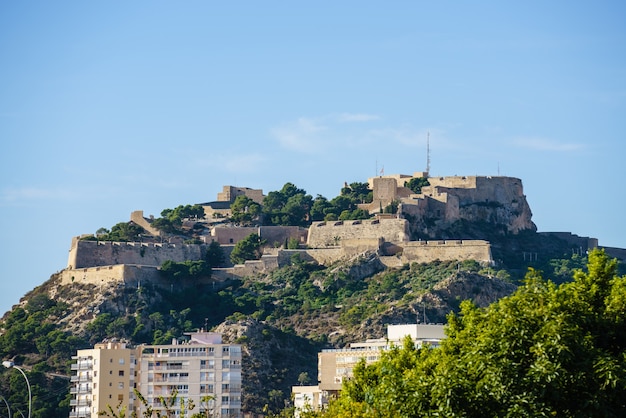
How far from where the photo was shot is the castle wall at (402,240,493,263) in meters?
110

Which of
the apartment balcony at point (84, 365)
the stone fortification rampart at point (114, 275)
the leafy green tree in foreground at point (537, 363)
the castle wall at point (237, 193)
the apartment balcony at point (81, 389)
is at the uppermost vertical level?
the castle wall at point (237, 193)

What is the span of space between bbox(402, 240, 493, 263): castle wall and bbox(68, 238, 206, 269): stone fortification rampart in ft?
50.7

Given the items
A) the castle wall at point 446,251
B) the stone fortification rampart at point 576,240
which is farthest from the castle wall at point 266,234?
the stone fortification rampart at point 576,240

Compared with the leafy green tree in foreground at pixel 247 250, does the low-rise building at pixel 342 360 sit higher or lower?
lower

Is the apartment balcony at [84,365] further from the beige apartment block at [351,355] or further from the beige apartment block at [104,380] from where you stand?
the beige apartment block at [351,355]

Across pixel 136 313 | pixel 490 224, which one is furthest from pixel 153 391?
pixel 490 224

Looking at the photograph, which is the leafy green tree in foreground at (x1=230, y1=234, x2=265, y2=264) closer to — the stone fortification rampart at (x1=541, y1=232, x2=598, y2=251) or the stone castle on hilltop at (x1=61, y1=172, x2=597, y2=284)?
the stone castle on hilltop at (x1=61, y1=172, x2=597, y2=284)

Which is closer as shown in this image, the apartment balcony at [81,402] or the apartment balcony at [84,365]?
the apartment balcony at [81,402]

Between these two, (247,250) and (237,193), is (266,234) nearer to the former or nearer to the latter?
(247,250)

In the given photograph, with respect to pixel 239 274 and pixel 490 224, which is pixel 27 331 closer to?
pixel 239 274

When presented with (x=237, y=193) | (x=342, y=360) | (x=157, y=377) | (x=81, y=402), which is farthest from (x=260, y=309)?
(x=342, y=360)

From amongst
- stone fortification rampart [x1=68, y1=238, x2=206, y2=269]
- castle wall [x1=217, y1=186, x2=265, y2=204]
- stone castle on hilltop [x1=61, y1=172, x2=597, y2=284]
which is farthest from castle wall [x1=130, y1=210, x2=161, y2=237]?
castle wall [x1=217, y1=186, x2=265, y2=204]

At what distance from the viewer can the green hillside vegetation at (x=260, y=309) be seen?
325 ft

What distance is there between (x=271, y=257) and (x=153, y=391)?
29549mm
